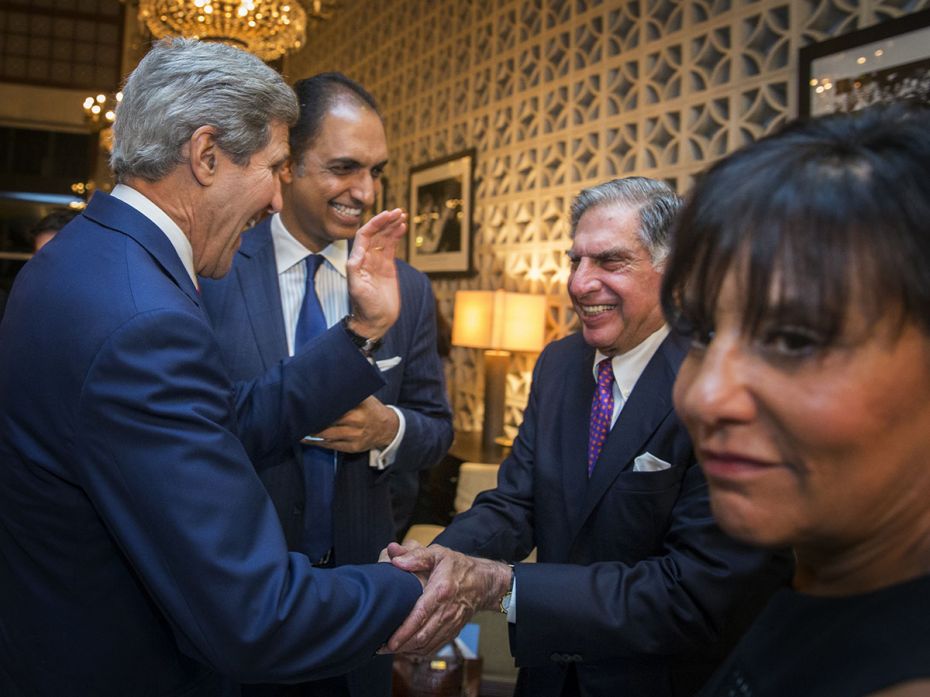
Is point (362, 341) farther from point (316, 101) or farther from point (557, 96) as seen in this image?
point (557, 96)

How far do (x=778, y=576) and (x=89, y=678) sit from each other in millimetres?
1169

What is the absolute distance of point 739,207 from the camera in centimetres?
66

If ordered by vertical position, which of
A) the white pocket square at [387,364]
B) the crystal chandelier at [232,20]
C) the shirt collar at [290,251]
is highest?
the crystal chandelier at [232,20]

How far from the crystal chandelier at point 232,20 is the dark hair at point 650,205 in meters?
2.72

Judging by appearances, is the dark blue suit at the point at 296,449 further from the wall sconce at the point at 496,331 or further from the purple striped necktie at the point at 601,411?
the wall sconce at the point at 496,331

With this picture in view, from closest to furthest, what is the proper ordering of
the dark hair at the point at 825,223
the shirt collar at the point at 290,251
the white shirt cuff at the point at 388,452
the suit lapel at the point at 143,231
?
→ the dark hair at the point at 825,223 → the suit lapel at the point at 143,231 → the white shirt cuff at the point at 388,452 → the shirt collar at the point at 290,251

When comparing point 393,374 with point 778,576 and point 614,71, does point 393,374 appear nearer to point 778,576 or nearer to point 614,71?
point 778,576

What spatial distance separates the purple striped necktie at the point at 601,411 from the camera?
1.73m

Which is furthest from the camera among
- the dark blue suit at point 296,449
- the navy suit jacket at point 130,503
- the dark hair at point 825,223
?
the dark blue suit at point 296,449

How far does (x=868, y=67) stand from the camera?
112 inches

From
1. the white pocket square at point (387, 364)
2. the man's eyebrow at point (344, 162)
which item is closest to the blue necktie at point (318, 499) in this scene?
the white pocket square at point (387, 364)

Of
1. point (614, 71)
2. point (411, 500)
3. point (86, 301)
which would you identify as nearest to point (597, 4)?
point (614, 71)

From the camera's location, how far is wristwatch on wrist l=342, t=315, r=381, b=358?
1809mm

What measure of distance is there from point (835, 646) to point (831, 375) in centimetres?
22
